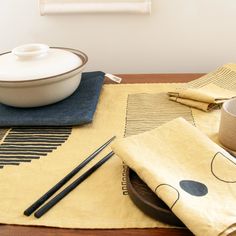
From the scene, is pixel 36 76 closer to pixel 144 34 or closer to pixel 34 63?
pixel 34 63

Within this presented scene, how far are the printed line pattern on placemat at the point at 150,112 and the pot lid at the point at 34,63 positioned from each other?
150mm

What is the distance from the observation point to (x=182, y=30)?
3.00 ft

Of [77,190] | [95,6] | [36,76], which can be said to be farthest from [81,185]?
[95,6]

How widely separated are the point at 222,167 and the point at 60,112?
35 cm

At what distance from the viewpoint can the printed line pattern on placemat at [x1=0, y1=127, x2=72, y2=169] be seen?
1.78ft

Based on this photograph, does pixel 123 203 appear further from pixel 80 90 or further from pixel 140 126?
pixel 80 90

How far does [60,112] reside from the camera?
2.17 ft

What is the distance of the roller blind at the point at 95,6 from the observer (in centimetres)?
87

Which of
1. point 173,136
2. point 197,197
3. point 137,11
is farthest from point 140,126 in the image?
point 137,11

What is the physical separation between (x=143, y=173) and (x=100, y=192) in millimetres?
71

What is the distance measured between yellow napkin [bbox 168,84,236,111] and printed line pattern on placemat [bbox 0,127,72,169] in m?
0.25

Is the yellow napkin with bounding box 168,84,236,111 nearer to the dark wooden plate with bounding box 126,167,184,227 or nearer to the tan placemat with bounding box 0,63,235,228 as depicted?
the tan placemat with bounding box 0,63,235,228

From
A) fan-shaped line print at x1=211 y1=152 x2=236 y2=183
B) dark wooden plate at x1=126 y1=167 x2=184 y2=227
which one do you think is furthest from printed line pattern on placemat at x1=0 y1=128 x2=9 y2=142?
fan-shaped line print at x1=211 y1=152 x2=236 y2=183

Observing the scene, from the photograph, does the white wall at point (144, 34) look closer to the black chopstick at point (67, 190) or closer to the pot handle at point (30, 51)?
the pot handle at point (30, 51)
